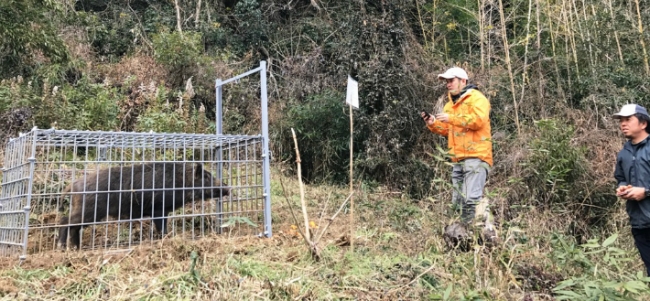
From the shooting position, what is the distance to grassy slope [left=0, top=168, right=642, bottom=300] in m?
2.77

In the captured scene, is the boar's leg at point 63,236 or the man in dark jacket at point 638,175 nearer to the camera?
the man in dark jacket at point 638,175

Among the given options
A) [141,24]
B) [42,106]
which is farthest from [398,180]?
[141,24]

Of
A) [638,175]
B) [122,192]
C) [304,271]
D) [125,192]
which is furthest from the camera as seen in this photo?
[125,192]

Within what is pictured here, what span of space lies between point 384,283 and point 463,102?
1.95 m

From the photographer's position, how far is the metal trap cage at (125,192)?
152 inches

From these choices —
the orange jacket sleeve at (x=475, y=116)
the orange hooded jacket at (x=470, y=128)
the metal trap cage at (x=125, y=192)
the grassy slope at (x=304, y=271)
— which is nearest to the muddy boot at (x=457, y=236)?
the grassy slope at (x=304, y=271)

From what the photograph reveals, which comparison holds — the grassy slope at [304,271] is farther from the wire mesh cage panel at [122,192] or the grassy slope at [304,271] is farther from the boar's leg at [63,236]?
the boar's leg at [63,236]

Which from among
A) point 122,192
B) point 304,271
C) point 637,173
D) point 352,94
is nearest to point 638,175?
point 637,173

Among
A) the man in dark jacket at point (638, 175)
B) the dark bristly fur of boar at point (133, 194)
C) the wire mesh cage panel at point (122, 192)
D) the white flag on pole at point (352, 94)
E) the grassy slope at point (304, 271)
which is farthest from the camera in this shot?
the dark bristly fur of boar at point (133, 194)

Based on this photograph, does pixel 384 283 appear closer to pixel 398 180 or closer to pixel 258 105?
pixel 398 180

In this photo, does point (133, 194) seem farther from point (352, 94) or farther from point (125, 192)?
point (352, 94)

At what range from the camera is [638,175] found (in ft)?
10.9

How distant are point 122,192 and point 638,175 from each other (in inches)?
158

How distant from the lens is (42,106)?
6758 millimetres
